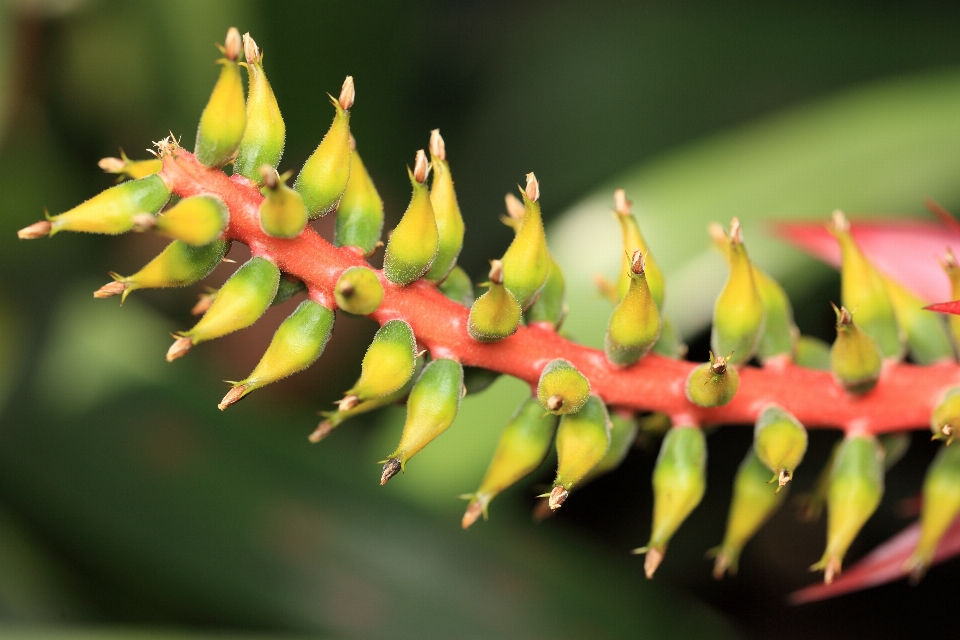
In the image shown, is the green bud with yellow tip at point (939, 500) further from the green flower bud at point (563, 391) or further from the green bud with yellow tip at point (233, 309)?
the green bud with yellow tip at point (233, 309)

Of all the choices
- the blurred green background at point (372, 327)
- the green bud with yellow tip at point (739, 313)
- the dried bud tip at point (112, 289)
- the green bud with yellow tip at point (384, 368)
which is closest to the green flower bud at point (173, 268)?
the dried bud tip at point (112, 289)

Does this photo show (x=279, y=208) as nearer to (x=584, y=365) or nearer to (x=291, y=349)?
(x=291, y=349)

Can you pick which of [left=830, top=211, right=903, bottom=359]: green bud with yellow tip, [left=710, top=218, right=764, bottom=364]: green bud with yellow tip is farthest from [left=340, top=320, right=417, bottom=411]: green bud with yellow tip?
[left=830, top=211, right=903, bottom=359]: green bud with yellow tip

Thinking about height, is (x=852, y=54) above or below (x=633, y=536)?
above

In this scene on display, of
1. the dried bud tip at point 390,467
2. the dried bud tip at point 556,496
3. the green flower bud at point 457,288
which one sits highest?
the green flower bud at point 457,288

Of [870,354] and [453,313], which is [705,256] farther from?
[453,313]

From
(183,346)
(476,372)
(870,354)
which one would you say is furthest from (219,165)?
(870,354)

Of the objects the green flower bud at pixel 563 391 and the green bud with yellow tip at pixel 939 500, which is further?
the green bud with yellow tip at pixel 939 500

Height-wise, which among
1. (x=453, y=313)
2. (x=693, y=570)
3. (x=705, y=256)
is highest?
(x=705, y=256)
